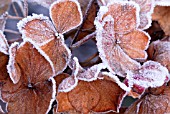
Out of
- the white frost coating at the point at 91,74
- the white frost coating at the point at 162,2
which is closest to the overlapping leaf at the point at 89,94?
the white frost coating at the point at 91,74

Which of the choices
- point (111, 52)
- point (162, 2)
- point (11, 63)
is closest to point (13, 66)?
point (11, 63)

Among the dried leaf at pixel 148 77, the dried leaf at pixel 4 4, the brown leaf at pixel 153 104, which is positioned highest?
the dried leaf at pixel 4 4

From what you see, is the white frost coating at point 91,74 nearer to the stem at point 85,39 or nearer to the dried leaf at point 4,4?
the stem at point 85,39

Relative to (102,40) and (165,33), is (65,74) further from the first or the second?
(165,33)

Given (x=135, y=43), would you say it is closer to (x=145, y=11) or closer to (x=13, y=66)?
(x=145, y=11)

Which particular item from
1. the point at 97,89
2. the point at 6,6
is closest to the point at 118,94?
the point at 97,89

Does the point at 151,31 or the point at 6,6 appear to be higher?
the point at 6,6
